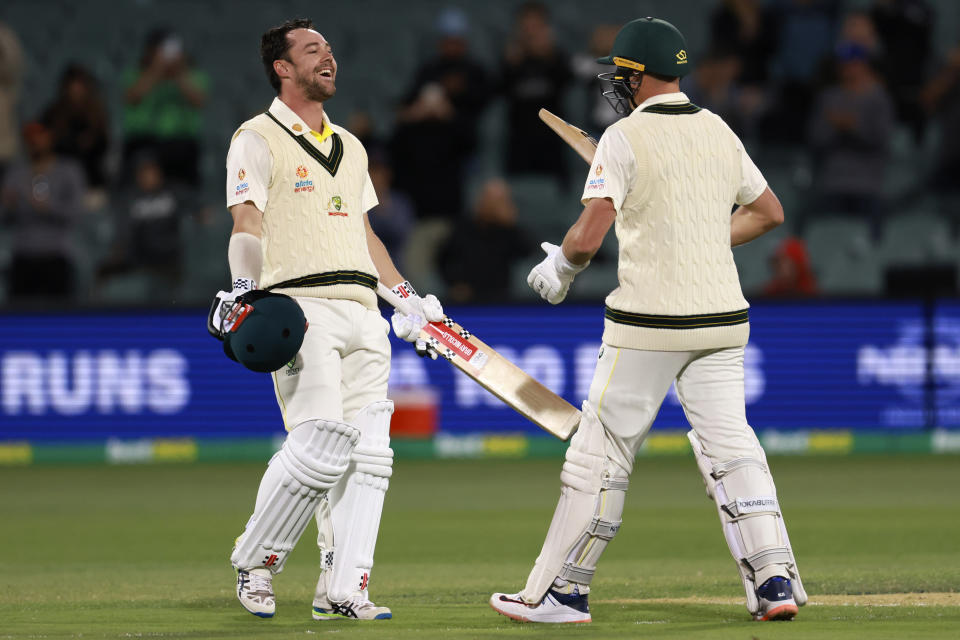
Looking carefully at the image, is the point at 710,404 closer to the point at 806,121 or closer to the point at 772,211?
the point at 772,211

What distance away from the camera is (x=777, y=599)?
529cm

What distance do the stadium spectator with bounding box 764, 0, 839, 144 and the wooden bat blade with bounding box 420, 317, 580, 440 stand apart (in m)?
9.86

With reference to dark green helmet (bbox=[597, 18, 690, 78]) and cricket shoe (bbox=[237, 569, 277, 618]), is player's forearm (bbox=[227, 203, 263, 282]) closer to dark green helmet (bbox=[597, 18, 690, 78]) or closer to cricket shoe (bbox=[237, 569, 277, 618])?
cricket shoe (bbox=[237, 569, 277, 618])

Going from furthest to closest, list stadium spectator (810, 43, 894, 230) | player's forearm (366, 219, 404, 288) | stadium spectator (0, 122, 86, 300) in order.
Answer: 1. stadium spectator (810, 43, 894, 230)
2. stadium spectator (0, 122, 86, 300)
3. player's forearm (366, 219, 404, 288)

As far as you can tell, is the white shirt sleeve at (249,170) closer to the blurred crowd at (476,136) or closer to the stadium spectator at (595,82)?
the blurred crowd at (476,136)

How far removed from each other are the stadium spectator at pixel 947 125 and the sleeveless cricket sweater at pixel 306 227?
10.2m

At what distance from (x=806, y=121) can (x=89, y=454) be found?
24.5 ft

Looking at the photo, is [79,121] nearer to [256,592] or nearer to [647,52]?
[256,592]

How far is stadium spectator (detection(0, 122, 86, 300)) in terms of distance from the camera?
1380 centimetres

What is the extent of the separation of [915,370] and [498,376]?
7546mm

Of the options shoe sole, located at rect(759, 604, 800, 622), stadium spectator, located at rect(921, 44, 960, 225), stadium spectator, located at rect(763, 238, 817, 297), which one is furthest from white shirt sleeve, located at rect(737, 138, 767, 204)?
stadium spectator, located at rect(921, 44, 960, 225)

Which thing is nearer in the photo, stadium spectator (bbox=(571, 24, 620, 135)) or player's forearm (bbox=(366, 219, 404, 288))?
player's forearm (bbox=(366, 219, 404, 288))

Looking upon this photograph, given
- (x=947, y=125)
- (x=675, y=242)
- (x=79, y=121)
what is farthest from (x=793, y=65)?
(x=675, y=242)

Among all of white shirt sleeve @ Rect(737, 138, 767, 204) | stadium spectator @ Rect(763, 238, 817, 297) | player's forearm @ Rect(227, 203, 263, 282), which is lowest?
stadium spectator @ Rect(763, 238, 817, 297)
